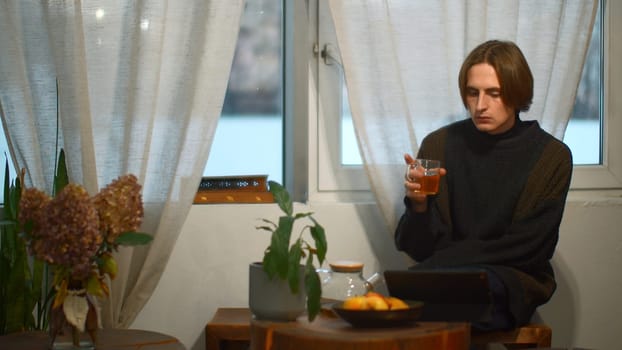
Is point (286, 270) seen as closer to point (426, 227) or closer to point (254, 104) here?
point (426, 227)

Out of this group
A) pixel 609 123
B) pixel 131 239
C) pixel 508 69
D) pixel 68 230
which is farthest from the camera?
pixel 609 123

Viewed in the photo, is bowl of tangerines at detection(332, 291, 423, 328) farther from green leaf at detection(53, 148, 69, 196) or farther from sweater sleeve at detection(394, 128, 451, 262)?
green leaf at detection(53, 148, 69, 196)

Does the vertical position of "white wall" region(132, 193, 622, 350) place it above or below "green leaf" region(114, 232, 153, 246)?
below

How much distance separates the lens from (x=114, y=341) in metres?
2.13

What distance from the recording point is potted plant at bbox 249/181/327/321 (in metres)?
1.91

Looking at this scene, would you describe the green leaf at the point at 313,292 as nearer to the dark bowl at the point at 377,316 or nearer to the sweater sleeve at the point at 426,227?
the dark bowl at the point at 377,316

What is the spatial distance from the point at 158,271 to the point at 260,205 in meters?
0.40

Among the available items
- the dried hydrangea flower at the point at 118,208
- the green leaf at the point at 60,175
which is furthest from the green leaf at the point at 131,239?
the green leaf at the point at 60,175

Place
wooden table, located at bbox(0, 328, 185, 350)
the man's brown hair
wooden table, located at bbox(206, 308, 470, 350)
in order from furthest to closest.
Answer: the man's brown hair < wooden table, located at bbox(0, 328, 185, 350) < wooden table, located at bbox(206, 308, 470, 350)

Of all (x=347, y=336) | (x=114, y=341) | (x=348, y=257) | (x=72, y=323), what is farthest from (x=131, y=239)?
(x=348, y=257)

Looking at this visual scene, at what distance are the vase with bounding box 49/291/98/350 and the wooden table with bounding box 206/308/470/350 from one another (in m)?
0.38

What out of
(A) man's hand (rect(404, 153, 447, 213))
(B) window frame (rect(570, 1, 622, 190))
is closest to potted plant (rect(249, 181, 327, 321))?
(A) man's hand (rect(404, 153, 447, 213))

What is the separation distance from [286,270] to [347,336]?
0.22 metres

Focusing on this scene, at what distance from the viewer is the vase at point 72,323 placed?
1.93 meters
